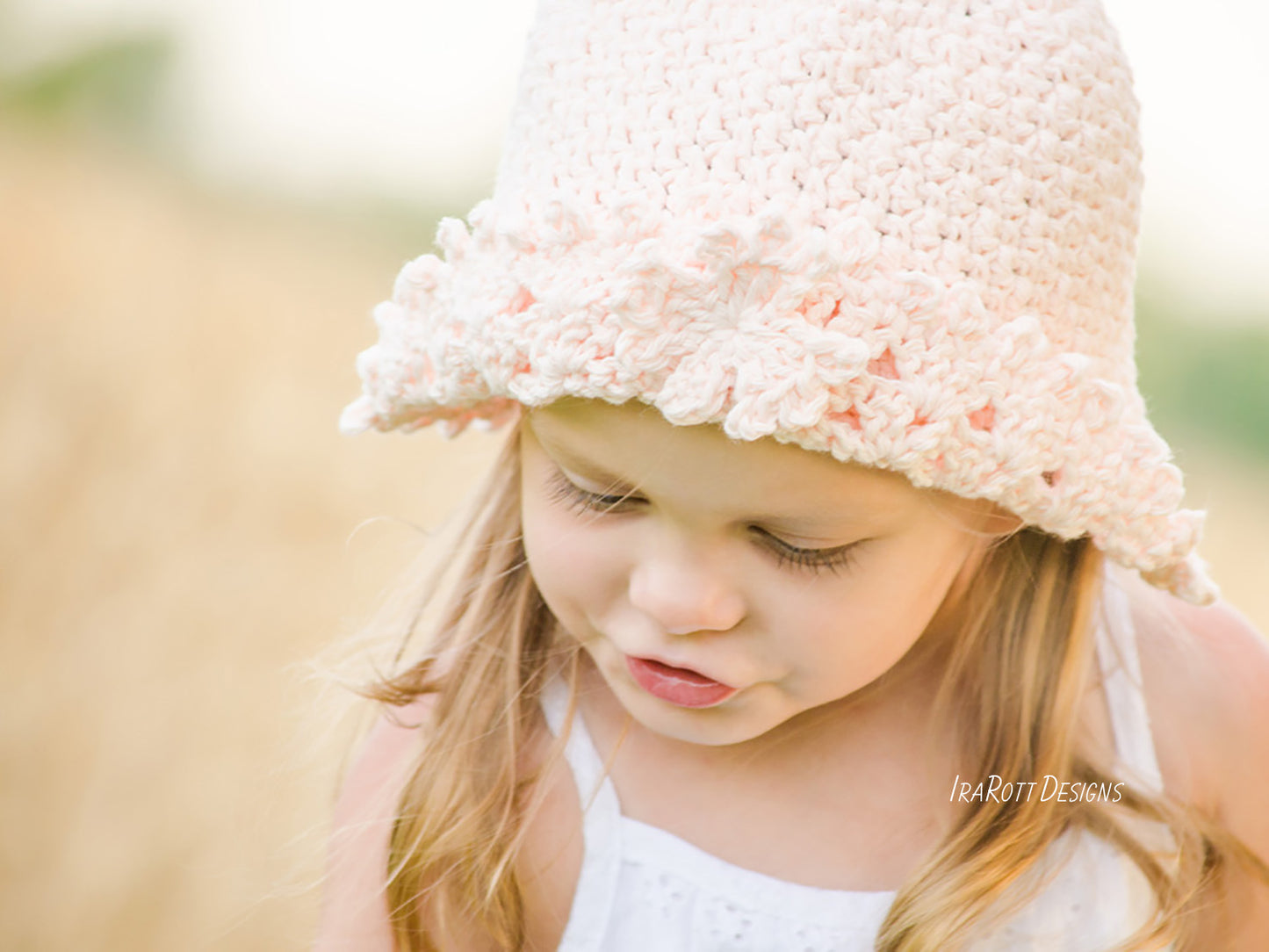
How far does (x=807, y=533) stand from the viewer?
3.51 feet

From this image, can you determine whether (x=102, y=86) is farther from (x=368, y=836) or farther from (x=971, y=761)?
(x=971, y=761)

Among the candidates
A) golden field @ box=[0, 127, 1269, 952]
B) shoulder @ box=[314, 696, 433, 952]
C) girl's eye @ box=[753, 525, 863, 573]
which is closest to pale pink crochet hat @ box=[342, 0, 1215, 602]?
girl's eye @ box=[753, 525, 863, 573]

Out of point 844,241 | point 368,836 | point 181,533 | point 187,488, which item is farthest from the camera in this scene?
point 187,488

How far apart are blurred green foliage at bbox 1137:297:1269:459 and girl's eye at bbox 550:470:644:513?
3.52 metres

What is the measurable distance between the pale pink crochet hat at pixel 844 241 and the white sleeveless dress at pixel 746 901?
1.43ft

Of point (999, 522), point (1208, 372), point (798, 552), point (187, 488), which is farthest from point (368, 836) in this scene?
point (1208, 372)

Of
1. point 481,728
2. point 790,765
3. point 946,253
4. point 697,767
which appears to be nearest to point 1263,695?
point 790,765

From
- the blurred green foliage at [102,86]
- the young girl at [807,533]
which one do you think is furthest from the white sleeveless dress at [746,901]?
the blurred green foliage at [102,86]

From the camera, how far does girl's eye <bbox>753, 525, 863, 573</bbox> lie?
3.60 ft

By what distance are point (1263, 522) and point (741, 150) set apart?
3908mm

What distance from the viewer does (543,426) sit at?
45.0 inches

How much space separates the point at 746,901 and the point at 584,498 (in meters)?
0.50

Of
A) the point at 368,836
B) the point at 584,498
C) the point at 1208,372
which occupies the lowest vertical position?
the point at 368,836

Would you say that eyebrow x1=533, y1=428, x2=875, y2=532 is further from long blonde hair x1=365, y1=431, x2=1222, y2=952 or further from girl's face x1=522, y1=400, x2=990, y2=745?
long blonde hair x1=365, y1=431, x2=1222, y2=952
